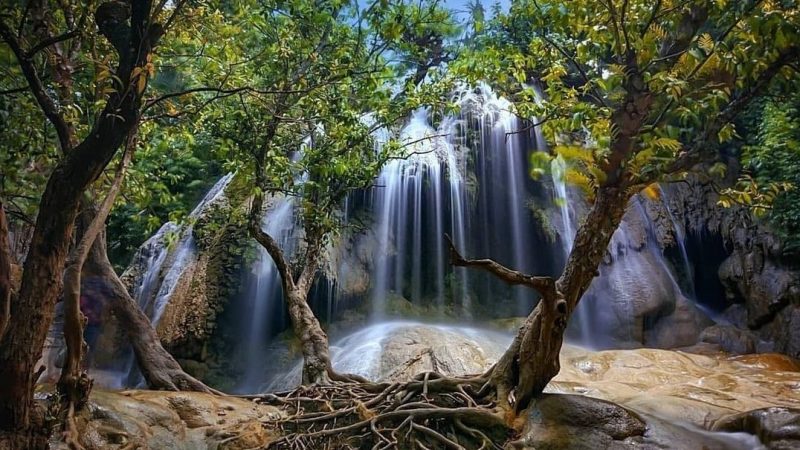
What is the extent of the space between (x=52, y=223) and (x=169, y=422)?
8.99 ft

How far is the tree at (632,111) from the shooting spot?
13.3 ft

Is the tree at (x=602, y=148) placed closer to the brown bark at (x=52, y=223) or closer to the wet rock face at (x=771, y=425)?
the wet rock face at (x=771, y=425)

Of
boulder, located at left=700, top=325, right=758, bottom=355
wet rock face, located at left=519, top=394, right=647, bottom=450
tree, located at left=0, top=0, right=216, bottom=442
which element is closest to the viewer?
tree, located at left=0, top=0, right=216, bottom=442

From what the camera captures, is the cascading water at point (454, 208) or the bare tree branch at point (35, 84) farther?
the cascading water at point (454, 208)

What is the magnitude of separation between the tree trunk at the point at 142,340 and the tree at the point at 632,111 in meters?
4.17

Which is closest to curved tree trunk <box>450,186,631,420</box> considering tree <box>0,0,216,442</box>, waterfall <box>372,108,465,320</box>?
tree <box>0,0,216,442</box>

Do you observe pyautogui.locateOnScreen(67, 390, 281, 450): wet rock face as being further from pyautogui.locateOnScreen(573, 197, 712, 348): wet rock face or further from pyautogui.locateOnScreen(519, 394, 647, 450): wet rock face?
pyautogui.locateOnScreen(573, 197, 712, 348): wet rock face

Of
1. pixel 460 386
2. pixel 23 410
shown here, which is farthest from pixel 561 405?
pixel 23 410

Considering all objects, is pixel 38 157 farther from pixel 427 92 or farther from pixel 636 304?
pixel 636 304

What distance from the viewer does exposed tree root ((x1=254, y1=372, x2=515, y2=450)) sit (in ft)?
15.4

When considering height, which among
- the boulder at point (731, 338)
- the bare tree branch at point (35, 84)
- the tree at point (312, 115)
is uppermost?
the tree at point (312, 115)

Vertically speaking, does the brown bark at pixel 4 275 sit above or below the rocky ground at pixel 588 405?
above

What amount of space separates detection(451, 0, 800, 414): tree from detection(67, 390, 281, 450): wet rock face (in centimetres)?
259

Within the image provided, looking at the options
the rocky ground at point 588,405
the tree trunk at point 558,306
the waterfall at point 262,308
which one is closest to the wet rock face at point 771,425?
the rocky ground at point 588,405
